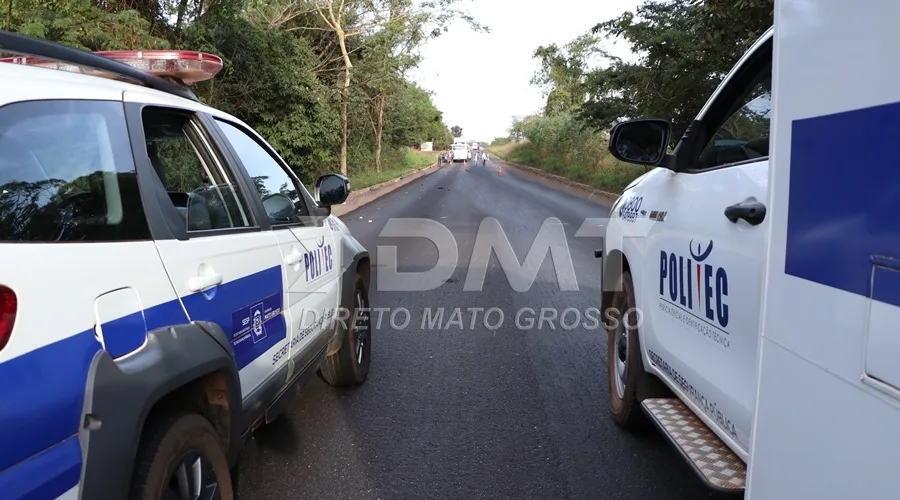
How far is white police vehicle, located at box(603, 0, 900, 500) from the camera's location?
1.30 metres

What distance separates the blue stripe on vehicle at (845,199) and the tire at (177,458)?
1794 mm

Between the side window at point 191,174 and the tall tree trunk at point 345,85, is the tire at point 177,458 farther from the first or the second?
the tall tree trunk at point 345,85

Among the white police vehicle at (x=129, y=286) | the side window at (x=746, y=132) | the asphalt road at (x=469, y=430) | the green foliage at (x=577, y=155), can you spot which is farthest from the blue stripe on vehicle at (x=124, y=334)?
the green foliage at (x=577, y=155)

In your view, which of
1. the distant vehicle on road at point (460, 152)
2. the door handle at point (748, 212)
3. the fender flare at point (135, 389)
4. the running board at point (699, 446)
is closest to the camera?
the fender flare at point (135, 389)

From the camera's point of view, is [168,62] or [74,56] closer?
[74,56]

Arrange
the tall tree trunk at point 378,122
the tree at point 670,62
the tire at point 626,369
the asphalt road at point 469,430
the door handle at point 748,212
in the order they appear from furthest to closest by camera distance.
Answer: the tall tree trunk at point 378,122 → the tree at point 670,62 → the tire at point 626,369 → the asphalt road at point 469,430 → the door handle at point 748,212

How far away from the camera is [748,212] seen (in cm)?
231

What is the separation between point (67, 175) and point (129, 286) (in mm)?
376

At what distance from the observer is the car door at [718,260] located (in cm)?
233

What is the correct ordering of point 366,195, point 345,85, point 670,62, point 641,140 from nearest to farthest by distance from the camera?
1. point 641,140
2. point 670,62
3. point 366,195
4. point 345,85

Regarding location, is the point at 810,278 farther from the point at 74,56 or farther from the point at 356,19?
the point at 356,19

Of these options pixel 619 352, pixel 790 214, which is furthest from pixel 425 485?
pixel 790 214

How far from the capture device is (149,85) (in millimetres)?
2639

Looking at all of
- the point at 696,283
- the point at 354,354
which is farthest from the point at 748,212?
the point at 354,354
